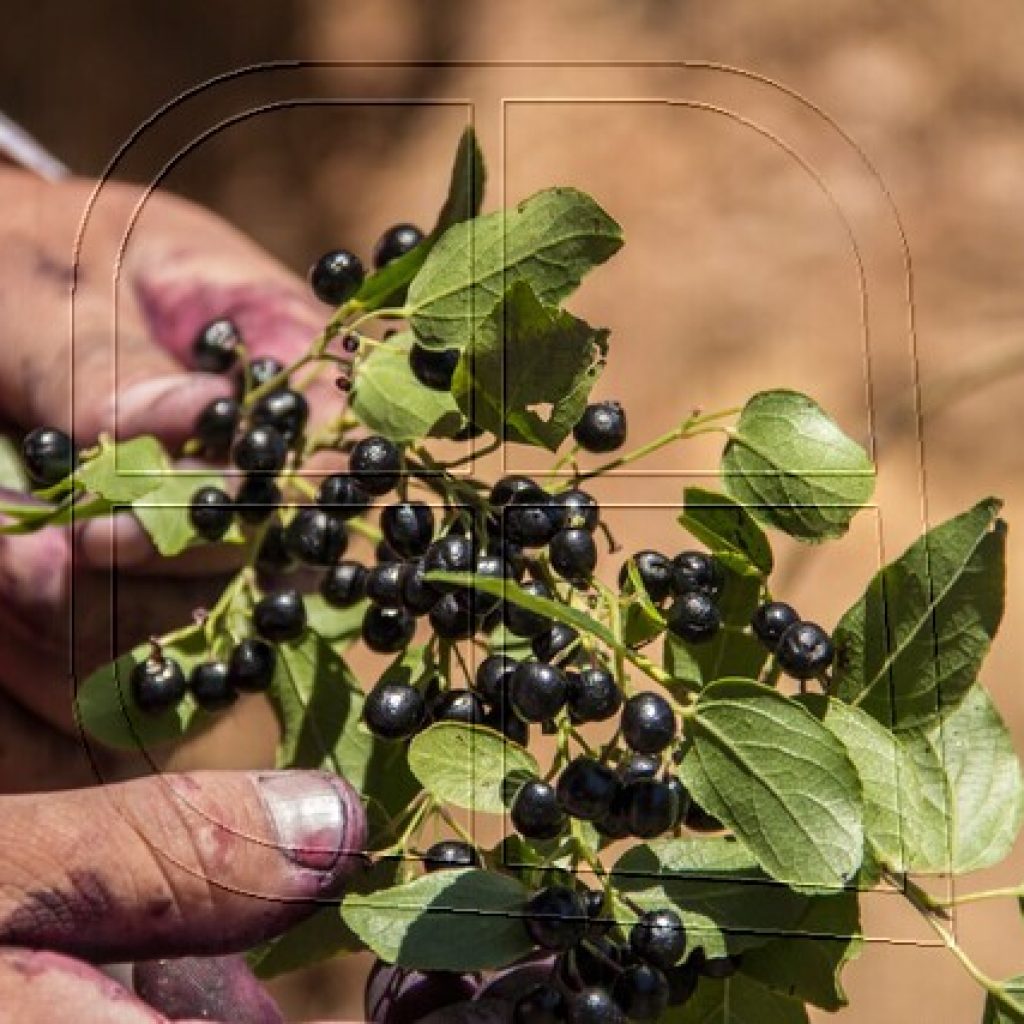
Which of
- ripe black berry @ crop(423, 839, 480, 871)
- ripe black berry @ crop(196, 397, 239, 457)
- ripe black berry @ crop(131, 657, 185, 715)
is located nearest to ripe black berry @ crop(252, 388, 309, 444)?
ripe black berry @ crop(196, 397, 239, 457)

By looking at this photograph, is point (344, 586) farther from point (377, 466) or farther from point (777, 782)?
point (777, 782)

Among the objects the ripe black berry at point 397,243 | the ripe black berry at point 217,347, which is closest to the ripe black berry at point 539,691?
the ripe black berry at point 397,243

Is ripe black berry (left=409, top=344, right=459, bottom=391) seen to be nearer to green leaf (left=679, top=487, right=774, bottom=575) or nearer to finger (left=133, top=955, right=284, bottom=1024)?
green leaf (left=679, top=487, right=774, bottom=575)

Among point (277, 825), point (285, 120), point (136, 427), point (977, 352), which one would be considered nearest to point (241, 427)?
point (136, 427)

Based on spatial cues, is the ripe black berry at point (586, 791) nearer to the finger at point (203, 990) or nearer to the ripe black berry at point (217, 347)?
the finger at point (203, 990)

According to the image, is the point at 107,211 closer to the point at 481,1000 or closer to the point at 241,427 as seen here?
the point at 241,427

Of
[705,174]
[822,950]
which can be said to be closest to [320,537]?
[822,950]
